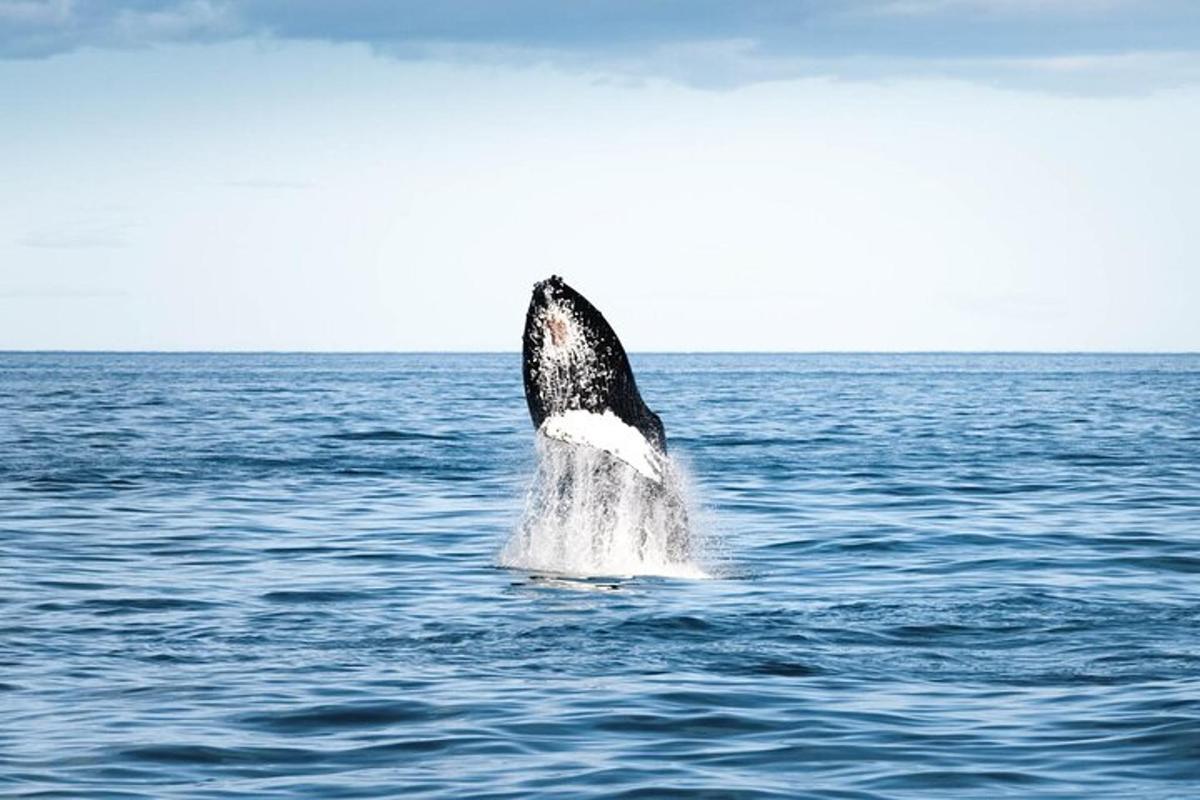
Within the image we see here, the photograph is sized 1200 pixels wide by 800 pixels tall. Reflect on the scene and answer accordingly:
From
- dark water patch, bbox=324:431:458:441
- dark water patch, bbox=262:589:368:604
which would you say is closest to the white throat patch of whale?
dark water patch, bbox=262:589:368:604

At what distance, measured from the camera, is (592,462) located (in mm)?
13711

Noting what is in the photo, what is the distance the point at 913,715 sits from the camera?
991 centimetres

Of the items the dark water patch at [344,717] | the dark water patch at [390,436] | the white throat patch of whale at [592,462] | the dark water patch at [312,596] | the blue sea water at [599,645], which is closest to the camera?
the blue sea water at [599,645]

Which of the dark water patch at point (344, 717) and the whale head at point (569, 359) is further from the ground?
the whale head at point (569, 359)

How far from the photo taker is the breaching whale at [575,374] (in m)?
12.6

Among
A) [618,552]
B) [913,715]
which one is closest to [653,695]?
[913,715]

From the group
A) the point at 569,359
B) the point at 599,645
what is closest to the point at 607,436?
the point at 569,359

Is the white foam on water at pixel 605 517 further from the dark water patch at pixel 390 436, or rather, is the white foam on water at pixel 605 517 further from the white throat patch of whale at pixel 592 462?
the dark water patch at pixel 390 436

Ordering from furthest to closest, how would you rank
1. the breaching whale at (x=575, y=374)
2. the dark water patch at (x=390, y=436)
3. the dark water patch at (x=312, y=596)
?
the dark water patch at (x=390, y=436), the dark water patch at (x=312, y=596), the breaching whale at (x=575, y=374)

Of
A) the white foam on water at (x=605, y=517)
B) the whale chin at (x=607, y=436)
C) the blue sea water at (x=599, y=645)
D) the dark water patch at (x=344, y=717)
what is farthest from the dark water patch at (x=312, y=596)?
the dark water patch at (x=344, y=717)

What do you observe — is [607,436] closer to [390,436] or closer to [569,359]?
[569,359]

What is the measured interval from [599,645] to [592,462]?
2.04 metres

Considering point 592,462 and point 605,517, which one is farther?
point 605,517

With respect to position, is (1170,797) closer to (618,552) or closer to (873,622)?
(873,622)
